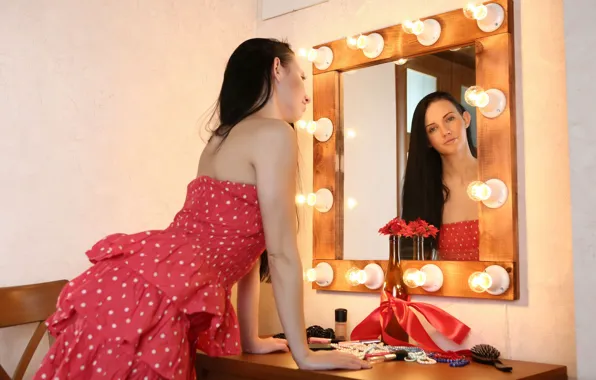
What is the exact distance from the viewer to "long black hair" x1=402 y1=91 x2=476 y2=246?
1608 mm

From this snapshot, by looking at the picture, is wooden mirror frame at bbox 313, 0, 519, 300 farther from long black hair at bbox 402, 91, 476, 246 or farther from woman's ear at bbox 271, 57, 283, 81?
woman's ear at bbox 271, 57, 283, 81

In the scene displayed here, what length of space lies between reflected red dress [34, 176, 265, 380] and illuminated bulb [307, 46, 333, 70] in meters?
0.71

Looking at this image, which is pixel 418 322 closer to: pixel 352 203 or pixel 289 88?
pixel 352 203

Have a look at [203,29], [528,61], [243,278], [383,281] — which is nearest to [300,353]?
[243,278]

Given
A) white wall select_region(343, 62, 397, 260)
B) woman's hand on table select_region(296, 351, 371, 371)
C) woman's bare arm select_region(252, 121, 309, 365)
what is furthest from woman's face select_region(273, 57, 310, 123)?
woman's hand on table select_region(296, 351, 371, 371)

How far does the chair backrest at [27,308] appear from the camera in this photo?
1425mm

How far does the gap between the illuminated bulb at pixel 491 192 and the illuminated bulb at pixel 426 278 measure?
211 mm

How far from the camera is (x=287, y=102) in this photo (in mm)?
1479

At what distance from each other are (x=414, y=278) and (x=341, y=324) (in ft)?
0.78

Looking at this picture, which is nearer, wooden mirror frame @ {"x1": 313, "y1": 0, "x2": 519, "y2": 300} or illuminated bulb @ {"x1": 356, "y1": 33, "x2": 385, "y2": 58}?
wooden mirror frame @ {"x1": 313, "y1": 0, "x2": 519, "y2": 300}

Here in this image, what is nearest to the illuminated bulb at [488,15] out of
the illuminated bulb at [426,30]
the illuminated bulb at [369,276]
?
the illuminated bulb at [426,30]

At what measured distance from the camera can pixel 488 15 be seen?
152 cm

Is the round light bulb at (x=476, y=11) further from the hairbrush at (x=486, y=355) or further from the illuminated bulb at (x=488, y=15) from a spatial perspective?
the hairbrush at (x=486, y=355)

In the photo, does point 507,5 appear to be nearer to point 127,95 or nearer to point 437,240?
point 437,240
